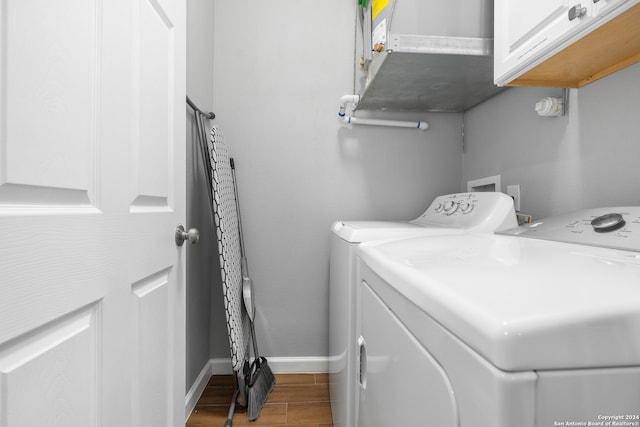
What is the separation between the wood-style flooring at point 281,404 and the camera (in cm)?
151

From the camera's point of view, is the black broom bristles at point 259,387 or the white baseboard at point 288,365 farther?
the white baseboard at point 288,365

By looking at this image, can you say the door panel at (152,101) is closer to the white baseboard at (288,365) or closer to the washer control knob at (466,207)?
the washer control knob at (466,207)

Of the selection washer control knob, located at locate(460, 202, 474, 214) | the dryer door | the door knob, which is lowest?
the dryer door

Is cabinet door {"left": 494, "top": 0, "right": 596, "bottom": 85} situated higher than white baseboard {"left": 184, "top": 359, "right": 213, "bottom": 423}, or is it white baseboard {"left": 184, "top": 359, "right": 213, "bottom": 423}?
cabinet door {"left": 494, "top": 0, "right": 596, "bottom": 85}

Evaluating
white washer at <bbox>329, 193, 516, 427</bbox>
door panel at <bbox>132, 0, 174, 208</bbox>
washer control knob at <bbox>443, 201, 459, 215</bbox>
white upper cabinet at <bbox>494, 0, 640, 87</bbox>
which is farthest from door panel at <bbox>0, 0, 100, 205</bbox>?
washer control knob at <bbox>443, 201, 459, 215</bbox>

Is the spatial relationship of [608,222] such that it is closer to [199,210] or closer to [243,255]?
[243,255]

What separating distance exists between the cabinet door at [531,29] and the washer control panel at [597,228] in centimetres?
46

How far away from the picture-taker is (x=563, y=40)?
0.79m

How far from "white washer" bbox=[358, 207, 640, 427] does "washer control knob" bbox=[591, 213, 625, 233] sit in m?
0.20

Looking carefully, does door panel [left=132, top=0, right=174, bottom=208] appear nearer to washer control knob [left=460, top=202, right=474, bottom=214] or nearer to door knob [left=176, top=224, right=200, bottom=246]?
door knob [left=176, top=224, right=200, bottom=246]

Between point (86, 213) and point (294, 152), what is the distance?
1423mm

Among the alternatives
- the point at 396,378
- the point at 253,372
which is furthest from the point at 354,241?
the point at 253,372

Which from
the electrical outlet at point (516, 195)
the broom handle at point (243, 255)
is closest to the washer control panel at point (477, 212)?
the electrical outlet at point (516, 195)

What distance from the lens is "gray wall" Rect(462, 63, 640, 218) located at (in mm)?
975
